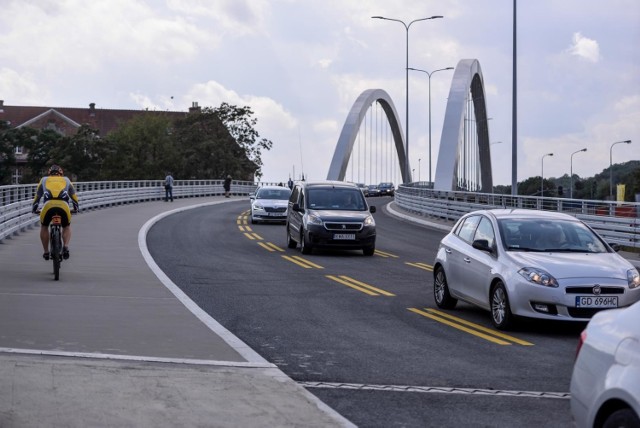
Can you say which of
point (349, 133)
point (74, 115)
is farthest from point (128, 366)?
point (74, 115)

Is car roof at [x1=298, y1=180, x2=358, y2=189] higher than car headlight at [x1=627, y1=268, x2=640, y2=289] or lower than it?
higher

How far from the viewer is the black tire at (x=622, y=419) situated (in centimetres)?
490

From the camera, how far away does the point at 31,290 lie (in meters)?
15.3

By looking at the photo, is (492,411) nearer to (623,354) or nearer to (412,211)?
(623,354)

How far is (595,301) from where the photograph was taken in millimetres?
11992

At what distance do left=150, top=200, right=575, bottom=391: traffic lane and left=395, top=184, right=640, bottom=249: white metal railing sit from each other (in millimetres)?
6912

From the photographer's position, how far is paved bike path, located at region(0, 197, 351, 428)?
7117 mm

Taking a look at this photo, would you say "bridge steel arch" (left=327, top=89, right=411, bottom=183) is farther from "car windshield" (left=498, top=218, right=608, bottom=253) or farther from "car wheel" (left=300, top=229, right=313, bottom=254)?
"car windshield" (left=498, top=218, right=608, bottom=253)

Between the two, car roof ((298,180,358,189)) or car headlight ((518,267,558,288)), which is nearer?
car headlight ((518,267,558,288))

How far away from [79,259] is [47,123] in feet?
395

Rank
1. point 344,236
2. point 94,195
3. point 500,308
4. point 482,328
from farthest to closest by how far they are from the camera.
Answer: point 94,195 → point 344,236 → point 482,328 → point 500,308

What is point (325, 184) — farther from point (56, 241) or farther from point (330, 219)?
point (56, 241)

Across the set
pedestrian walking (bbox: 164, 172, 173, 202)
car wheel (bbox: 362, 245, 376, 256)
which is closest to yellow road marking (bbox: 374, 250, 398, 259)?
car wheel (bbox: 362, 245, 376, 256)

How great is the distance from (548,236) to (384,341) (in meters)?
3.17
